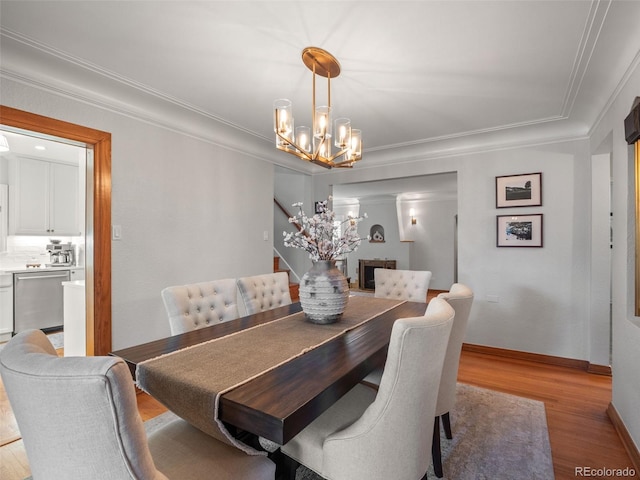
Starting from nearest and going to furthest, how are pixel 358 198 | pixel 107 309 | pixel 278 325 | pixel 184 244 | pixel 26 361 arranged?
pixel 26 361 → pixel 278 325 → pixel 107 309 → pixel 184 244 → pixel 358 198

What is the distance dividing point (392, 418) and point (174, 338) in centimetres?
114

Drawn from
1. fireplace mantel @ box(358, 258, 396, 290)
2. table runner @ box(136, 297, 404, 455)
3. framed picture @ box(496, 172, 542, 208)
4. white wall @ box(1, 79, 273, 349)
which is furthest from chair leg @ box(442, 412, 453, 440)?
fireplace mantel @ box(358, 258, 396, 290)

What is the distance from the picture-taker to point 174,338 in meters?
1.65

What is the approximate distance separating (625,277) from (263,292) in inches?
97.4

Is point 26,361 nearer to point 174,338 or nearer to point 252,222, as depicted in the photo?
point 174,338

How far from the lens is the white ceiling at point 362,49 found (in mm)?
1658

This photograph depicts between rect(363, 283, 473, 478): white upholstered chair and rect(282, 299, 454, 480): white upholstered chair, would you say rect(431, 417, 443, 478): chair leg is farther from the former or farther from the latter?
rect(282, 299, 454, 480): white upholstered chair

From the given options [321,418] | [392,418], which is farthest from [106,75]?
[392,418]

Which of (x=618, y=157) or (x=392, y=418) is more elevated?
(x=618, y=157)

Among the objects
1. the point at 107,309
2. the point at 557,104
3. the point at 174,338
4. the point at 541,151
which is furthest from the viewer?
the point at 541,151

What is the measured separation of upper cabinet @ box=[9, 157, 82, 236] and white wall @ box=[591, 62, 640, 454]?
5827 millimetres

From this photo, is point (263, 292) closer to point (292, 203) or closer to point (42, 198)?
point (292, 203)

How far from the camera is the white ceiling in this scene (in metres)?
1.66

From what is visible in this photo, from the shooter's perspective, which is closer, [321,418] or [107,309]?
[321,418]
